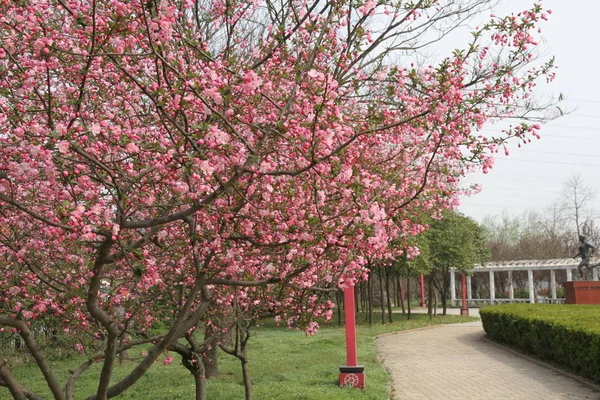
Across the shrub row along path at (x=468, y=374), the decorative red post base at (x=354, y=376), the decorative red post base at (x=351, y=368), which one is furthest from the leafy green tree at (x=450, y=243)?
the decorative red post base at (x=354, y=376)

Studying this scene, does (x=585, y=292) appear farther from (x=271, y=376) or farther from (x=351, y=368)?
(x=351, y=368)

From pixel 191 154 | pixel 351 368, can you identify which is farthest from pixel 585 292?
pixel 191 154

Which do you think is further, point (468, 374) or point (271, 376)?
point (468, 374)

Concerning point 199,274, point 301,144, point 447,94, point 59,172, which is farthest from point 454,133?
point 59,172

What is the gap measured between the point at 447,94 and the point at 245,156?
4.75 ft

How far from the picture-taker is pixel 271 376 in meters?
12.4

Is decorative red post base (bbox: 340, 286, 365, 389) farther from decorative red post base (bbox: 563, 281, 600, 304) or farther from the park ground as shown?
decorative red post base (bbox: 563, 281, 600, 304)

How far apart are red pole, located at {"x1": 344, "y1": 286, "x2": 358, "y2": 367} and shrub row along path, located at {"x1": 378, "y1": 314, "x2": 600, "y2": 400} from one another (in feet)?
3.10

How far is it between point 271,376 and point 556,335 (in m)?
6.19

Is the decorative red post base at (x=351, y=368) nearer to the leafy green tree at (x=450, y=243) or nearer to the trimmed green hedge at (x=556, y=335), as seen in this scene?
the trimmed green hedge at (x=556, y=335)

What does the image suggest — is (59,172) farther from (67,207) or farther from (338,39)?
(338,39)

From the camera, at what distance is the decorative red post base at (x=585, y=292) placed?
78.1 ft

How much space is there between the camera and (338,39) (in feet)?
19.9

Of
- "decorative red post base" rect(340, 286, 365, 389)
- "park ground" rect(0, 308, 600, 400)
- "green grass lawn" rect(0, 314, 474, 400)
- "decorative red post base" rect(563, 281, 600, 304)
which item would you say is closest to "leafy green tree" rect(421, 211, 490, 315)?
"decorative red post base" rect(563, 281, 600, 304)
